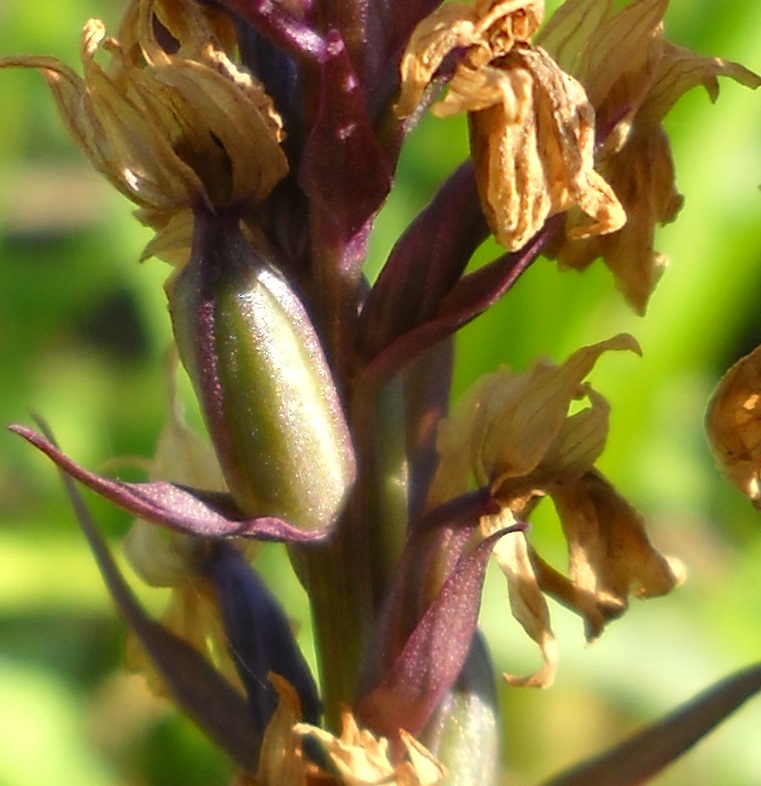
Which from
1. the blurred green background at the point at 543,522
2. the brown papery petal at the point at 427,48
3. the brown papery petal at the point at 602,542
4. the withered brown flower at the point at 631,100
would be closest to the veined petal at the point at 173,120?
the brown papery petal at the point at 427,48

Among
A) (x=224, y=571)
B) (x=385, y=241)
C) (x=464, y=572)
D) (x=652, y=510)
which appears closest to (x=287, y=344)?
(x=464, y=572)

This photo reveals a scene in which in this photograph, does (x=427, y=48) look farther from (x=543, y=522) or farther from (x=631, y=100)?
(x=543, y=522)

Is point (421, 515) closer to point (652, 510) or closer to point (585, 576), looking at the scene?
point (585, 576)

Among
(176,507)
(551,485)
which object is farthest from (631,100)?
(176,507)

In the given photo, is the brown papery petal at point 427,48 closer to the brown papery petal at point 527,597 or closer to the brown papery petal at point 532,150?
the brown papery petal at point 532,150

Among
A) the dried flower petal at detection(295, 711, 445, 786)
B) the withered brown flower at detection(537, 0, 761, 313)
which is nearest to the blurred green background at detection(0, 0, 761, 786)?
the withered brown flower at detection(537, 0, 761, 313)

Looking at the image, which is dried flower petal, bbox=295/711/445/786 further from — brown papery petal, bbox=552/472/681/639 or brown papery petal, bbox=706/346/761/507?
brown papery petal, bbox=706/346/761/507
